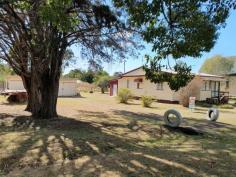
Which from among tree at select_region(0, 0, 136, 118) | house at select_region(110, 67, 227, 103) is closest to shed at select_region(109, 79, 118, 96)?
house at select_region(110, 67, 227, 103)

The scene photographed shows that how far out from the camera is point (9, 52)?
51.0 ft

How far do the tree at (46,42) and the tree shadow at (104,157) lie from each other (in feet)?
13.0

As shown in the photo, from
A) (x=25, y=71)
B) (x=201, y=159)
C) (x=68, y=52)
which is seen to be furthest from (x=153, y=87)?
(x=201, y=159)

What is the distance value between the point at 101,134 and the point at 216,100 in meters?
25.1

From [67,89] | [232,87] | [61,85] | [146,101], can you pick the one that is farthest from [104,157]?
[232,87]

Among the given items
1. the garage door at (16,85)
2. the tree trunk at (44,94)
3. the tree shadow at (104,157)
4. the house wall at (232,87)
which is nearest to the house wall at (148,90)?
the garage door at (16,85)

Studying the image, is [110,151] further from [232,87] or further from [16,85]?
[232,87]

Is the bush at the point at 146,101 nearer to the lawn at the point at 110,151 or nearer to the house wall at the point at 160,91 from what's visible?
the house wall at the point at 160,91

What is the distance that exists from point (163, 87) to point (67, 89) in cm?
1391

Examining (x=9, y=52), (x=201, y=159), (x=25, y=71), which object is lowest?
(x=201, y=159)

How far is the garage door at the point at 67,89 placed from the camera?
4006cm

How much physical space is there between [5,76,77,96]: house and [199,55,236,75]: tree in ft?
126

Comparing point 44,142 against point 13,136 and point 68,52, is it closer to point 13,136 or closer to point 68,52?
point 13,136

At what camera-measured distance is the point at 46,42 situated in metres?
12.8
